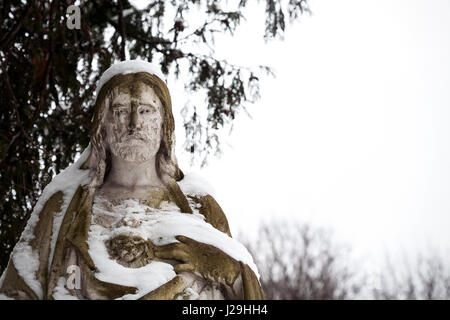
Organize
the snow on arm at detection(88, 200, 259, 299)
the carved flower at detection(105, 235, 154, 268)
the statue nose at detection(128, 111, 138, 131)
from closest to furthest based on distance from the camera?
the snow on arm at detection(88, 200, 259, 299)
the carved flower at detection(105, 235, 154, 268)
the statue nose at detection(128, 111, 138, 131)


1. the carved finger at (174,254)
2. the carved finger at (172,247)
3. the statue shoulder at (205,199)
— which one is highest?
the statue shoulder at (205,199)

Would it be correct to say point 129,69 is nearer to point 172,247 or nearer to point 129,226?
point 129,226

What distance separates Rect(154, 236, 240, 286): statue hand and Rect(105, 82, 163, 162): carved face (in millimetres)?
495

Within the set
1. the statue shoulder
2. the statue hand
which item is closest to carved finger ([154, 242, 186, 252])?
the statue hand

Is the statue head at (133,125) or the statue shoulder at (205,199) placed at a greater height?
the statue head at (133,125)

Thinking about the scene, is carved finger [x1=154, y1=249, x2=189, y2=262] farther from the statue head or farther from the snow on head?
the snow on head

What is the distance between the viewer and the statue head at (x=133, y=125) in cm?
297

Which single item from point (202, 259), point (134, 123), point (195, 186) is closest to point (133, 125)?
point (134, 123)

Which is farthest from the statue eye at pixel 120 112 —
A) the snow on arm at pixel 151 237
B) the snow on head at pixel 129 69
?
the snow on arm at pixel 151 237

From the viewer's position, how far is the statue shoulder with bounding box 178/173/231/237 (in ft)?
10.1

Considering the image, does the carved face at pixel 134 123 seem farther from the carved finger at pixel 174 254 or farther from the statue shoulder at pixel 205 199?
the carved finger at pixel 174 254

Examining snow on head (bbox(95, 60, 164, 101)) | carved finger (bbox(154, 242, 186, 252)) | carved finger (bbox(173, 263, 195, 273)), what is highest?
snow on head (bbox(95, 60, 164, 101))
